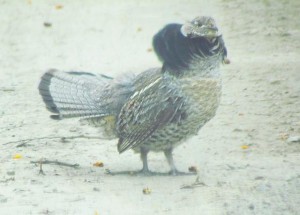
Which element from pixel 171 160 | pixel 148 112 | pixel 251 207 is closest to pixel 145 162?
pixel 171 160

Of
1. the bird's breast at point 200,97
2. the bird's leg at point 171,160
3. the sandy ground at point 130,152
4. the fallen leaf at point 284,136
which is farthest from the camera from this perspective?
the fallen leaf at point 284,136

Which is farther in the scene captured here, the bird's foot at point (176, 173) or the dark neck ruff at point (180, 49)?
the bird's foot at point (176, 173)

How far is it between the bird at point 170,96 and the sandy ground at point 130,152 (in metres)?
0.35

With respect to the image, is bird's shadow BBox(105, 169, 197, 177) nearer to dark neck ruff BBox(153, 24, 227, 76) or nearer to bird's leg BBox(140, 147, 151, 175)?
bird's leg BBox(140, 147, 151, 175)

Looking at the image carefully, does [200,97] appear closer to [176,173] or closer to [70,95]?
[176,173]

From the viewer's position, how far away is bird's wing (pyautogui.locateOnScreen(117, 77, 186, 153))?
854 centimetres

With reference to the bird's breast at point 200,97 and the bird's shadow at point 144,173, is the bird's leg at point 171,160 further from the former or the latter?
the bird's breast at point 200,97

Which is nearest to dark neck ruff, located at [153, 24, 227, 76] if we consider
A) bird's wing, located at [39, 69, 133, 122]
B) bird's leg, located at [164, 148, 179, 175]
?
bird's wing, located at [39, 69, 133, 122]

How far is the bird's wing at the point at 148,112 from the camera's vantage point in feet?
28.0

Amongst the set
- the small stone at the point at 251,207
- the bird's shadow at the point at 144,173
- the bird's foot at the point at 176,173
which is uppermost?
the small stone at the point at 251,207

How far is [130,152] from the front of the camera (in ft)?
32.8

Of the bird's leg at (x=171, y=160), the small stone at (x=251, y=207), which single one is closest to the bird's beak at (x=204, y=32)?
the bird's leg at (x=171, y=160)

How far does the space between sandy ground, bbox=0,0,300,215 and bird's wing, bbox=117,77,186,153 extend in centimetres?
37

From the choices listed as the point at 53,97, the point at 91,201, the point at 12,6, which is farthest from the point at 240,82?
the point at 12,6
